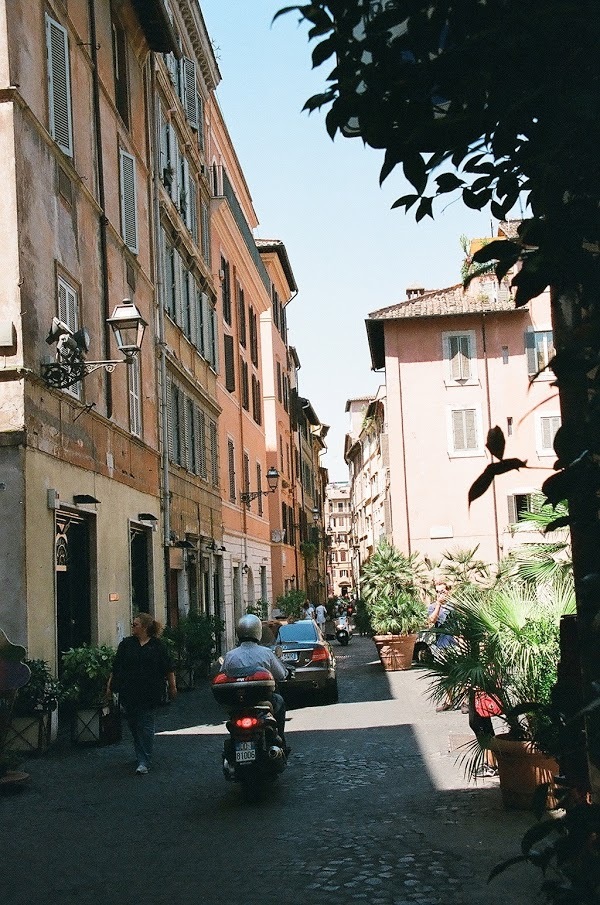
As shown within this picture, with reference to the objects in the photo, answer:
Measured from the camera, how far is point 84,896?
21.0ft

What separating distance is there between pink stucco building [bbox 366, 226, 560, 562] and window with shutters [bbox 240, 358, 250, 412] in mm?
6269

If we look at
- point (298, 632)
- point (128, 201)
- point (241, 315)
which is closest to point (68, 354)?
point (128, 201)

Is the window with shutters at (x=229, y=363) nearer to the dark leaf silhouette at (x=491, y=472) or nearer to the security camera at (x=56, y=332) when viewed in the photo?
the security camera at (x=56, y=332)

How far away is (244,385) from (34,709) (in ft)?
79.5

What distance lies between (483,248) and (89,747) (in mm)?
11128

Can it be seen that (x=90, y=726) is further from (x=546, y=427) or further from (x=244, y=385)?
(x=546, y=427)

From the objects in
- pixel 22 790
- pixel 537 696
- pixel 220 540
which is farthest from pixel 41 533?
pixel 220 540

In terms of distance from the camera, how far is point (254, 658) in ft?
32.1

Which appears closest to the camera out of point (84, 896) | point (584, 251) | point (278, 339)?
point (584, 251)

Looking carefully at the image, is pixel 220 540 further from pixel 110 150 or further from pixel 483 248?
pixel 483 248

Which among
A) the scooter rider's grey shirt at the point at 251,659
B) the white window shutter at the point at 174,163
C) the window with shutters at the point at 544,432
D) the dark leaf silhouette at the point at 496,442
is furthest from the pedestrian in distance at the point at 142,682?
the window with shutters at the point at 544,432

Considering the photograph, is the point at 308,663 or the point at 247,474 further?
the point at 247,474

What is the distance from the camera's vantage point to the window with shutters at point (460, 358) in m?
40.5

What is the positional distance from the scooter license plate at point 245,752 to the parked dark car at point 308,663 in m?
7.94
